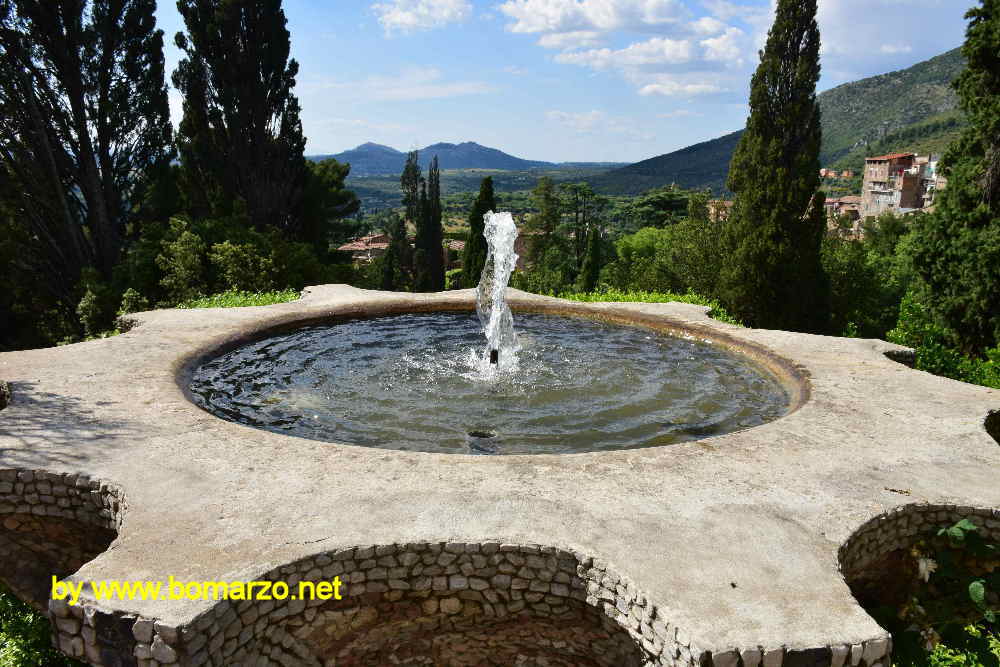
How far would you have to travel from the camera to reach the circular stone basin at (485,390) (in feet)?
22.9

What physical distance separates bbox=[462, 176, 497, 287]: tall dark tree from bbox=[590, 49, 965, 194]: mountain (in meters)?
62.9

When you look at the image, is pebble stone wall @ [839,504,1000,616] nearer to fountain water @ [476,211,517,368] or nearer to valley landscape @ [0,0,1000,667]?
valley landscape @ [0,0,1000,667]

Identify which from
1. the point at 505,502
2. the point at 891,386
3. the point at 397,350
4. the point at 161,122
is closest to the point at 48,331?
the point at 161,122

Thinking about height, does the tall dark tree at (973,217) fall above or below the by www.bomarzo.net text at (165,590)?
above

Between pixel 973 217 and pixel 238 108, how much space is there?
19139 millimetres

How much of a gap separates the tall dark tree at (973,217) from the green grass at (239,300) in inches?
465

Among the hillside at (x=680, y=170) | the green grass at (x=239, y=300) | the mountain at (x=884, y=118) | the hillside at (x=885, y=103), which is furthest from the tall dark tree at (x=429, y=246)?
the hillside at (x=680, y=170)

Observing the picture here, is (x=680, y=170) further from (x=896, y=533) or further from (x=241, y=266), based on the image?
(x=896, y=533)

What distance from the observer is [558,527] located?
4.55m

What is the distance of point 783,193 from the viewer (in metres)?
14.5

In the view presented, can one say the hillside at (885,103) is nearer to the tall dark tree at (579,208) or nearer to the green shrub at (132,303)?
the tall dark tree at (579,208)

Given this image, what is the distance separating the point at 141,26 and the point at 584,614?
19261 millimetres

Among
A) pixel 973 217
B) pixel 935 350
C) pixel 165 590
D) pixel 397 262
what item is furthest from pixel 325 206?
pixel 165 590

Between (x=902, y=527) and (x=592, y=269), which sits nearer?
(x=902, y=527)
